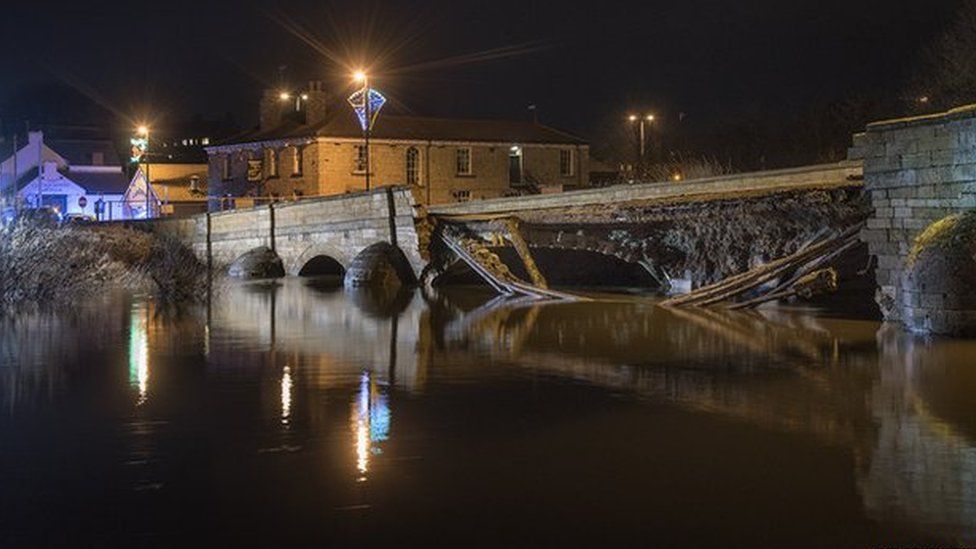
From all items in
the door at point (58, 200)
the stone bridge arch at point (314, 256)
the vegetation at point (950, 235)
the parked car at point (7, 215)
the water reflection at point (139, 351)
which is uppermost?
the door at point (58, 200)

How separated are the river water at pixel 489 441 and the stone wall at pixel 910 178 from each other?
2.06 m

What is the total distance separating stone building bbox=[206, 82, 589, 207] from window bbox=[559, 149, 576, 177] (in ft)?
0.15

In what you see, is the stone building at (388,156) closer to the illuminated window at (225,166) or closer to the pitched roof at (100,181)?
the illuminated window at (225,166)

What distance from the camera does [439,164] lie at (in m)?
72.3

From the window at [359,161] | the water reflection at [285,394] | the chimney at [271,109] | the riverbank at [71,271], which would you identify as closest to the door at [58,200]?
the chimney at [271,109]

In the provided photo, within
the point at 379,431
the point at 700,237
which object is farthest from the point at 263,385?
the point at 700,237

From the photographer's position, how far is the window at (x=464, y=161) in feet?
241

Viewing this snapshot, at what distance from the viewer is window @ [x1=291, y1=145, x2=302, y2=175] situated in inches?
2790

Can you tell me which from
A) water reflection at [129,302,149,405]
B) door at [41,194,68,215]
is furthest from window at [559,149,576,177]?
water reflection at [129,302,149,405]

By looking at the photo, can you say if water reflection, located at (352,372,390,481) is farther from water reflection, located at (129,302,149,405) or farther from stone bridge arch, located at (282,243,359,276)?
stone bridge arch, located at (282,243,359,276)

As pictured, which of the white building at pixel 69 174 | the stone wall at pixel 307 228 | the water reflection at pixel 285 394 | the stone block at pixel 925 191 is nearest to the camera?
the water reflection at pixel 285 394

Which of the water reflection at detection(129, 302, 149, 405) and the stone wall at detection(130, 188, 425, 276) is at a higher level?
the stone wall at detection(130, 188, 425, 276)

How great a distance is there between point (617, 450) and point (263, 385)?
6.53 meters

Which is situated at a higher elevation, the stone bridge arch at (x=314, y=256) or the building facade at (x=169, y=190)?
the building facade at (x=169, y=190)
